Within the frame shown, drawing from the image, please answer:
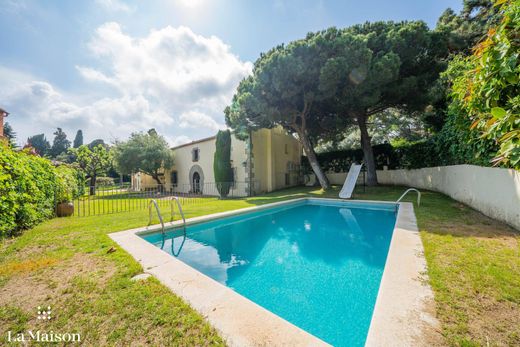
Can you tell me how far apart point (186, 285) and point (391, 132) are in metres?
28.2

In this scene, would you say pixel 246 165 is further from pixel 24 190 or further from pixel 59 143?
pixel 59 143

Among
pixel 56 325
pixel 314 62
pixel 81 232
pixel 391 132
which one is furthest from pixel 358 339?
pixel 391 132

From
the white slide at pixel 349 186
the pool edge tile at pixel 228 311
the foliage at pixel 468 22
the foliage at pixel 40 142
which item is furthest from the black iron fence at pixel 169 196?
the foliage at pixel 40 142

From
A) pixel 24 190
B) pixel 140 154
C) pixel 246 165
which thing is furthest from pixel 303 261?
pixel 140 154

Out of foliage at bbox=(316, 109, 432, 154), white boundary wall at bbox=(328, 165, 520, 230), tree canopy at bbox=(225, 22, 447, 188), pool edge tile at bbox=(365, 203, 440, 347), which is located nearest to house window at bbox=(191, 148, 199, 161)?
tree canopy at bbox=(225, 22, 447, 188)

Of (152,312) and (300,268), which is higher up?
(152,312)

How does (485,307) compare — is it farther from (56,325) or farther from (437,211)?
(437,211)

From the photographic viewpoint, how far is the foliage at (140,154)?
19.0 m

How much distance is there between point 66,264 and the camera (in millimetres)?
3266

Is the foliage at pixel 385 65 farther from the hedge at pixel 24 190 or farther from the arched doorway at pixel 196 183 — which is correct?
the arched doorway at pixel 196 183

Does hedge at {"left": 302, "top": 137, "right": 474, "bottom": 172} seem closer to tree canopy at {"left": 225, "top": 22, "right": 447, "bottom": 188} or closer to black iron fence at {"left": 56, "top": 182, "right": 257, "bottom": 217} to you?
tree canopy at {"left": 225, "top": 22, "right": 447, "bottom": 188}

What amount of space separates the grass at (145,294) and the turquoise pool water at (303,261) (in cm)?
92

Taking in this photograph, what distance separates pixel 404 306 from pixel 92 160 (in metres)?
28.5

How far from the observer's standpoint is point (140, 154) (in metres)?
18.9
